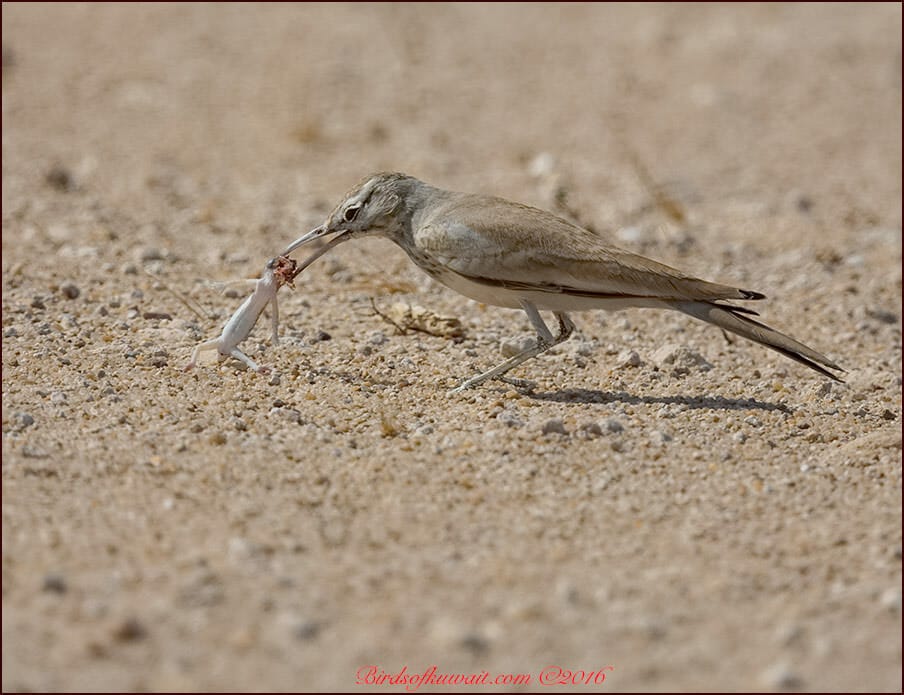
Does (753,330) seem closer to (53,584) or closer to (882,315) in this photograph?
(882,315)

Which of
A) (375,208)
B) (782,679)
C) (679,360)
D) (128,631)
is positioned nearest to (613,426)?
(679,360)

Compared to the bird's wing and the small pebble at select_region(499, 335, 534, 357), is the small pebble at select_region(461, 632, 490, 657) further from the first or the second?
the small pebble at select_region(499, 335, 534, 357)

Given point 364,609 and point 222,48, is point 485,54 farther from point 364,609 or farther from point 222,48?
point 364,609

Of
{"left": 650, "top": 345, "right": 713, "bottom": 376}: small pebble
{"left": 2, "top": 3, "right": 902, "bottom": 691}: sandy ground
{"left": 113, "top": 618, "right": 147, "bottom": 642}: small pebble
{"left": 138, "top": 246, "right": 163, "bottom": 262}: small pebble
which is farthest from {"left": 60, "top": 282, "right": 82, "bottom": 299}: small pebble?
{"left": 113, "top": 618, "right": 147, "bottom": 642}: small pebble

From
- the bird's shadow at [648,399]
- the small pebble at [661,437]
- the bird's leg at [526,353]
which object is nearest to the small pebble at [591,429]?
the small pebble at [661,437]

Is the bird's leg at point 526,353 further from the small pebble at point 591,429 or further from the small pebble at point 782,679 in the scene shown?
the small pebble at point 782,679

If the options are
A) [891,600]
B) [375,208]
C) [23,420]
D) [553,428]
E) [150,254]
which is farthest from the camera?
[150,254]

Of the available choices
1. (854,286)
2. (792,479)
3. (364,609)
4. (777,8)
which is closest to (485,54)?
(777,8)
